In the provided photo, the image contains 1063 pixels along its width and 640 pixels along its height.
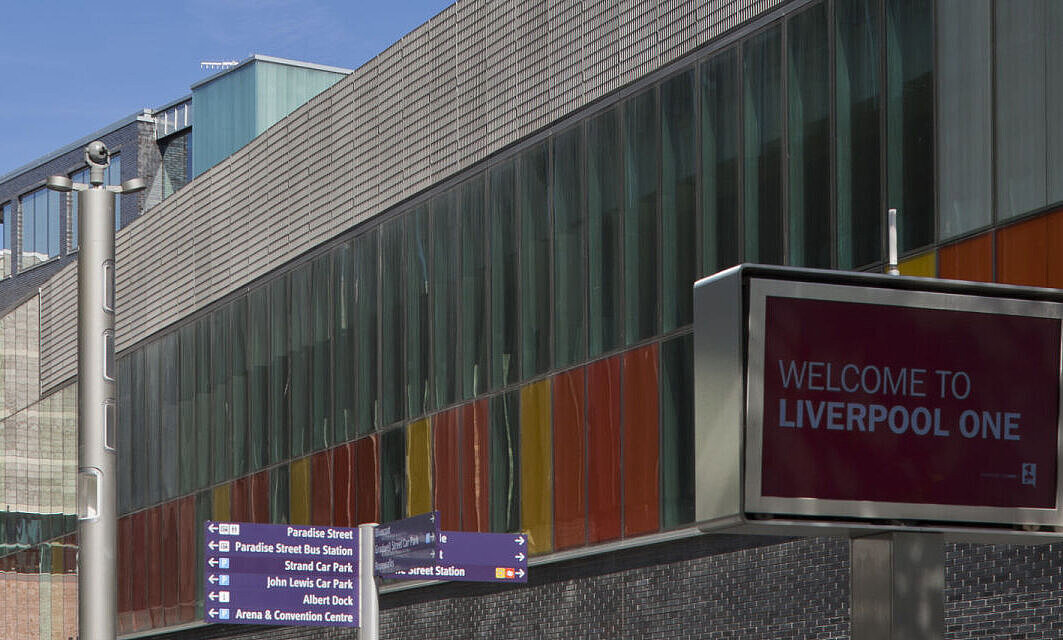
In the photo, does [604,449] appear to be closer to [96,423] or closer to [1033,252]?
[1033,252]

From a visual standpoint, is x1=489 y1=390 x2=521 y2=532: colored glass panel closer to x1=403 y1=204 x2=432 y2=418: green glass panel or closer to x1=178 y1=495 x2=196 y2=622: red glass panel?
x1=403 y1=204 x2=432 y2=418: green glass panel

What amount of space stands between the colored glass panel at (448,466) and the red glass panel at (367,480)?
2000 millimetres

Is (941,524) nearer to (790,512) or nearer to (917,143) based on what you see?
(790,512)

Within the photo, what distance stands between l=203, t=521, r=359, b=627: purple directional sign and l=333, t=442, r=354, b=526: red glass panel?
13.0 meters

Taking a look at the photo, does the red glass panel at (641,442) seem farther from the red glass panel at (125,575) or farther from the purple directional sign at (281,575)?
the red glass panel at (125,575)

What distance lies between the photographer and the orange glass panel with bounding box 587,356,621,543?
24.8 m

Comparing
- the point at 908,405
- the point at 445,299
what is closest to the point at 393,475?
the point at 445,299

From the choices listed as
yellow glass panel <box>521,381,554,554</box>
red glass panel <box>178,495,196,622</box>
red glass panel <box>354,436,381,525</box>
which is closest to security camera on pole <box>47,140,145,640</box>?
yellow glass panel <box>521,381,554,554</box>

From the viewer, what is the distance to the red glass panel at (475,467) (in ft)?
92.6

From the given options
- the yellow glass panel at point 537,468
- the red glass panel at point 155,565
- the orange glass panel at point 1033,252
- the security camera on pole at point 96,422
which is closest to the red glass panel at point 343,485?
the yellow glass panel at point 537,468

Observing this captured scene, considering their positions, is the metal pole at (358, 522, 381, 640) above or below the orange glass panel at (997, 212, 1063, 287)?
below

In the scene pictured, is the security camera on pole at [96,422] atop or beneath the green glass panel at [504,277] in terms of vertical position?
beneath

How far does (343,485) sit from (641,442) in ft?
31.4

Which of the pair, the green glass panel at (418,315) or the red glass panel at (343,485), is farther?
the red glass panel at (343,485)
